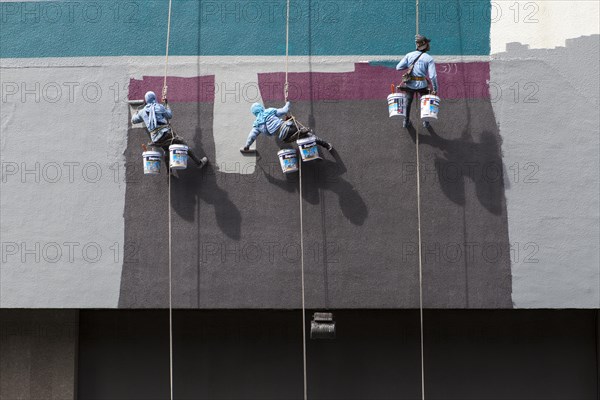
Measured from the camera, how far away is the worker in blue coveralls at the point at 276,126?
Result: 1084 centimetres

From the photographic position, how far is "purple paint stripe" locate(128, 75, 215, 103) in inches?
450

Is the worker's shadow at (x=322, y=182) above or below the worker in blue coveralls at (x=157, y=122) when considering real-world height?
below

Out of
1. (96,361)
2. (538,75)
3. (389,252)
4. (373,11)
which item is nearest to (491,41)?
(538,75)

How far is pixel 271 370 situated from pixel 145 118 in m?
4.12

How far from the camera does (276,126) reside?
10.8 m

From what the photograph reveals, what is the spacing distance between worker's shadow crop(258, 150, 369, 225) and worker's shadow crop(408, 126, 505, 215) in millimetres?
1131

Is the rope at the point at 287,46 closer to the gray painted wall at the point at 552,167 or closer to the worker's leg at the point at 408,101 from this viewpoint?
the worker's leg at the point at 408,101

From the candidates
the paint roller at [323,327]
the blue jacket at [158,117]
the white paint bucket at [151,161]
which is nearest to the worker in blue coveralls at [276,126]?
the blue jacket at [158,117]

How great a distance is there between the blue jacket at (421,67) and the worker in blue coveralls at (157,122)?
2.97 meters

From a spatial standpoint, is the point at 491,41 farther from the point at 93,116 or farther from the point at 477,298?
the point at 93,116

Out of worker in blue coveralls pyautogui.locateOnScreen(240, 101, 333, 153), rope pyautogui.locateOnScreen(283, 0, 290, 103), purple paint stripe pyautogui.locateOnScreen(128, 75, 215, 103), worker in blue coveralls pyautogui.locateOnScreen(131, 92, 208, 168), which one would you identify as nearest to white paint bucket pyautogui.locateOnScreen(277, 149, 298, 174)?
worker in blue coveralls pyautogui.locateOnScreen(240, 101, 333, 153)

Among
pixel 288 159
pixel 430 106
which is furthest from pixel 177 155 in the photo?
pixel 430 106

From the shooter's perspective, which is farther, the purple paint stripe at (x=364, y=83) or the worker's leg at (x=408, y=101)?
the purple paint stripe at (x=364, y=83)

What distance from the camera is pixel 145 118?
1092 cm
